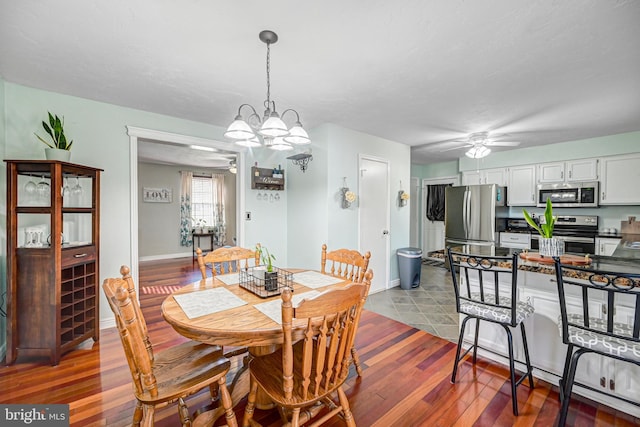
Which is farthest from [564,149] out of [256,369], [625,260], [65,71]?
[65,71]

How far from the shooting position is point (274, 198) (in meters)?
4.02

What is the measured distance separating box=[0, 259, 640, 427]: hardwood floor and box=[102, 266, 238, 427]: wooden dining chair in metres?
0.46

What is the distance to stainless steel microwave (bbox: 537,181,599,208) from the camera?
4.17 metres

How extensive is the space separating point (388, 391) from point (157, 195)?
670cm

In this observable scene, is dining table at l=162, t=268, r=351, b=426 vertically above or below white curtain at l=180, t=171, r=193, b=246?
below

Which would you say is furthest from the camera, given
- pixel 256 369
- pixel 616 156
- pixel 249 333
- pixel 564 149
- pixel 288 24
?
pixel 564 149

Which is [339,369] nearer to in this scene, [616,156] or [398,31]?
[398,31]

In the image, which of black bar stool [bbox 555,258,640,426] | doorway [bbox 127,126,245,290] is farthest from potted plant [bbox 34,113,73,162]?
black bar stool [bbox 555,258,640,426]

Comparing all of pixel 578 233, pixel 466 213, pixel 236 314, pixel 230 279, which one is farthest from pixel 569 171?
pixel 236 314

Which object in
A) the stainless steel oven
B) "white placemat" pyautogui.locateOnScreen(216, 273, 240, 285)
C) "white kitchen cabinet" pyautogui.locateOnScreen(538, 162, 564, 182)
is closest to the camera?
"white placemat" pyautogui.locateOnScreen(216, 273, 240, 285)

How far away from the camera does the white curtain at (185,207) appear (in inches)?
271

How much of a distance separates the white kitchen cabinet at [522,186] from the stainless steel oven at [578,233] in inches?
21.6

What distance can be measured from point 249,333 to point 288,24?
1.76 m

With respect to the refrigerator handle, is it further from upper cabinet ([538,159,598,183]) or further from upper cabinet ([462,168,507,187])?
upper cabinet ([538,159,598,183])
